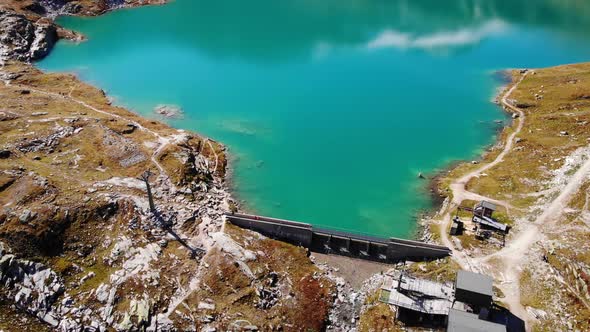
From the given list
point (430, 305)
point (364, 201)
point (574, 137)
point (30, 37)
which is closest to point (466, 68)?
point (574, 137)

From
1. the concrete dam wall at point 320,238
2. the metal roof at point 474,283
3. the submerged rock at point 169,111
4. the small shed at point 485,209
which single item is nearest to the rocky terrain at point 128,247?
the concrete dam wall at point 320,238

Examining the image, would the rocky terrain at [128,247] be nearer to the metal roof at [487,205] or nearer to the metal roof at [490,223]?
the metal roof at [490,223]

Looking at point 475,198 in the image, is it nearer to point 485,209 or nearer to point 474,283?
point 485,209

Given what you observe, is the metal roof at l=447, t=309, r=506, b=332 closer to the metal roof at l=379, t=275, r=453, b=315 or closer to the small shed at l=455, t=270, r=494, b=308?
the small shed at l=455, t=270, r=494, b=308

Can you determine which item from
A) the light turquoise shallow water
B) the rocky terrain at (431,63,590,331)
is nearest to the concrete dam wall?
the light turquoise shallow water

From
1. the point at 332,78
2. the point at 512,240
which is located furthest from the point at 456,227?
the point at 332,78
